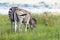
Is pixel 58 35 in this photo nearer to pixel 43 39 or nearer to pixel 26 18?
pixel 43 39

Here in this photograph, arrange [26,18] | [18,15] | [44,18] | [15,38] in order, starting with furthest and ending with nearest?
[44,18]
[26,18]
[18,15]
[15,38]

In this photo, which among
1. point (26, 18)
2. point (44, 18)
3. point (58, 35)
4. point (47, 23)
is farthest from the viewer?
point (44, 18)

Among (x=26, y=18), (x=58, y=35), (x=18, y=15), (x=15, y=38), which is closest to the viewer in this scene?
(x=15, y=38)

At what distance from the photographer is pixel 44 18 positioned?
14094 mm

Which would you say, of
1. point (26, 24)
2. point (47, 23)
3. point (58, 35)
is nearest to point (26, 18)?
point (26, 24)

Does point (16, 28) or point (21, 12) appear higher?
point (21, 12)

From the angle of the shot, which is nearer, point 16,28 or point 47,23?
point 16,28

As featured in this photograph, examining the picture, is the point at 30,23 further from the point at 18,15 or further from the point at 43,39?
the point at 43,39

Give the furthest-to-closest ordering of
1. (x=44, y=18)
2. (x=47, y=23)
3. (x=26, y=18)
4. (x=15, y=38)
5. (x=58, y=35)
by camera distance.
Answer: (x=44, y=18), (x=47, y=23), (x=26, y=18), (x=58, y=35), (x=15, y=38)

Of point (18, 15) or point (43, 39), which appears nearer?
point (43, 39)

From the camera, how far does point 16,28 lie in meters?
11.4

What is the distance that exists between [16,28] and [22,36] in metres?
2.44

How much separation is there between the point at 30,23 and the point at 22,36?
344 centimetres

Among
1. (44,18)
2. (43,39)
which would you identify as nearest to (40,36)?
(43,39)
